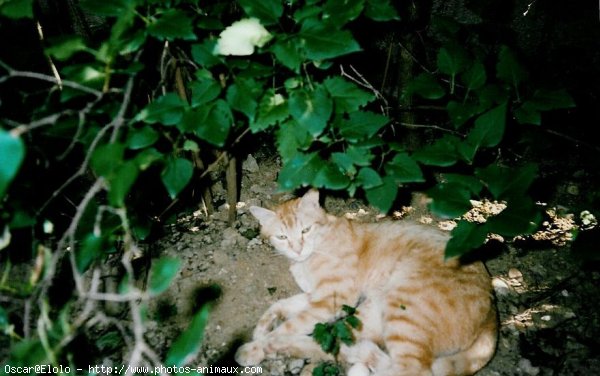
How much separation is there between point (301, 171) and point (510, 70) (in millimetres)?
1243

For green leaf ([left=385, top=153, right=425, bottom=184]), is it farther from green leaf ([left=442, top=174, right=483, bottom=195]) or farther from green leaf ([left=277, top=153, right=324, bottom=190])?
green leaf ([left=277, top=153, right=324, bottom=190])

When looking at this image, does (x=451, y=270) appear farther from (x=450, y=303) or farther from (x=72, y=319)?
(x=72, y=319)

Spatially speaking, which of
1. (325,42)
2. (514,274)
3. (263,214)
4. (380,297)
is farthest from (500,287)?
(325,42)

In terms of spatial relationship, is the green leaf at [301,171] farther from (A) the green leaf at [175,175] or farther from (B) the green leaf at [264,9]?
(B) the green leaf at [264,9]

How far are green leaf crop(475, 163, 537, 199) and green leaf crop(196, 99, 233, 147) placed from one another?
1189 millimetres

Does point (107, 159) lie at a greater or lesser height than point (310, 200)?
greater

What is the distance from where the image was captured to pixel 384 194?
5.50 feet

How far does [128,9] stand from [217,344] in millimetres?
2057

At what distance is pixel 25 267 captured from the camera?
2.63 m

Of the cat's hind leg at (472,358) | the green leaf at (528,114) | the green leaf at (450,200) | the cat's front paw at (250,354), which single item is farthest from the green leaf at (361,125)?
the cat's front paw at (250,354)

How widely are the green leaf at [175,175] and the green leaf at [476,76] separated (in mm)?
1518

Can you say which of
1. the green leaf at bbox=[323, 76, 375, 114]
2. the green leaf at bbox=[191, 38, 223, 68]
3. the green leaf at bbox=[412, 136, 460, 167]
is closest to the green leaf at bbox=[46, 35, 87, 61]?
the green leaf at bbox=[191, 38, 223, 68]

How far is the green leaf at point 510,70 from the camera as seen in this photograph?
74.2 inches

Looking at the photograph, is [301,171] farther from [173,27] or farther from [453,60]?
[453,60]
